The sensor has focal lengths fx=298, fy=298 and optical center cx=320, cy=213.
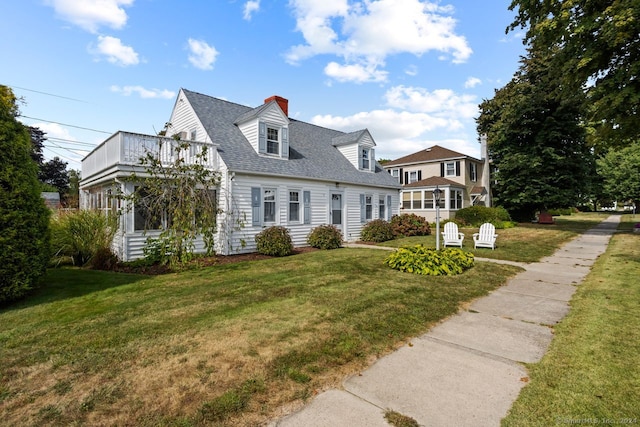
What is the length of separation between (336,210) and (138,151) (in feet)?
30.7

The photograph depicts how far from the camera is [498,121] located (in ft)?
83.0

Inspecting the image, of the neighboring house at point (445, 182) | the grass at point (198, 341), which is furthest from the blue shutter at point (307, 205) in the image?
the neighboring house at point (445, 182)

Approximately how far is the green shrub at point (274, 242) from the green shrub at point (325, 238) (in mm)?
2007

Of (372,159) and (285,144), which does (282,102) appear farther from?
(372,159)

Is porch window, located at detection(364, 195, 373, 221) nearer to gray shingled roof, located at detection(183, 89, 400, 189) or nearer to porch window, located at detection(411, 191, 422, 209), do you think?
gray shingled roof, located at detection(183, 89, 400, 189)

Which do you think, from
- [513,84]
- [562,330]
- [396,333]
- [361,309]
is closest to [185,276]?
[361,309]

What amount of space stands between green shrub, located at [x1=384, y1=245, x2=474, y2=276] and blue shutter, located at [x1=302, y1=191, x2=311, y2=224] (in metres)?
6.07

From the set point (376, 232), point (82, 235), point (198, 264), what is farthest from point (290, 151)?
point (82, 235)

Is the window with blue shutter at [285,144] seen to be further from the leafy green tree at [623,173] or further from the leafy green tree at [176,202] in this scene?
the leafy green tree at [623,173]

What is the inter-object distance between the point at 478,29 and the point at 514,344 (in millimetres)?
10936

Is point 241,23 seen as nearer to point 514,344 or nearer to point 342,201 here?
point 342,201

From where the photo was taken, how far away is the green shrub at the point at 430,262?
7863 mm

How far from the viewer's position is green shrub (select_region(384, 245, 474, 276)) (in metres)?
7.86

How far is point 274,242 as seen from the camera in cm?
1160
